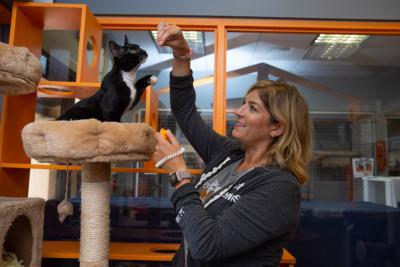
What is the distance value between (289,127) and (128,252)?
2.97 ft

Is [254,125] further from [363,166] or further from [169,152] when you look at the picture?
[363,166]

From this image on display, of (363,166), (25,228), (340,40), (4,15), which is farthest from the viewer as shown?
(363,166)

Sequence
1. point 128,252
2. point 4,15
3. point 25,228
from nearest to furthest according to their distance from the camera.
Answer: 1. point 25,228
2. point 128,252
3. point 4,15

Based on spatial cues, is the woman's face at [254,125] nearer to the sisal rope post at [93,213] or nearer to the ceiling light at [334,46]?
the sisal rope post at [93,213]

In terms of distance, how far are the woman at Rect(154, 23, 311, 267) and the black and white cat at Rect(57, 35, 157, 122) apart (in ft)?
0.43

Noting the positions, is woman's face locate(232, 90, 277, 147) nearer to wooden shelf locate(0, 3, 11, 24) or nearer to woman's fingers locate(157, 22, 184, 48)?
woman's fingers locate(157, 22, 184, 48)

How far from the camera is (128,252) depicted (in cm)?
147

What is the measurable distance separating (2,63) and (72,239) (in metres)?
1.23

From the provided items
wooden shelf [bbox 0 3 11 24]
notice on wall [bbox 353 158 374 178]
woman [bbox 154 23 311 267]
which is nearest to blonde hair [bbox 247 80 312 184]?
woman [bbox 154 23 311 267]

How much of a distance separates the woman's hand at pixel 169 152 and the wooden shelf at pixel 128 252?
2.09 ft

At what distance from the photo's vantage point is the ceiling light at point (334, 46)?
199cm

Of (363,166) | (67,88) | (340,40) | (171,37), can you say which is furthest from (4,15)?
(363,166)

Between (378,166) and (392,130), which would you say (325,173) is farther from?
(392,130)

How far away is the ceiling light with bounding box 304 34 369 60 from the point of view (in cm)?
199
